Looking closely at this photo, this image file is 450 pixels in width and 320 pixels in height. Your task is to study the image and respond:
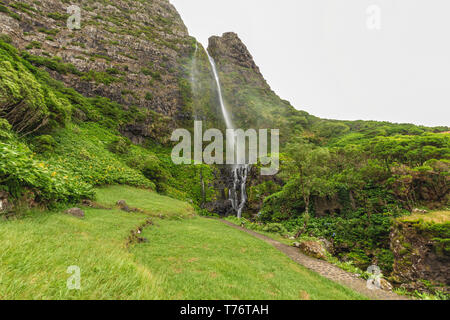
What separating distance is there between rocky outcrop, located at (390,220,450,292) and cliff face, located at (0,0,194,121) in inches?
1703

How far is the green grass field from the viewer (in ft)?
8.70

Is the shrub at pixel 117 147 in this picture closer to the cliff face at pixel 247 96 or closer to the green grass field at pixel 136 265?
the green grass field at pixel 136 265

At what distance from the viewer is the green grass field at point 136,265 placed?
8.70ft

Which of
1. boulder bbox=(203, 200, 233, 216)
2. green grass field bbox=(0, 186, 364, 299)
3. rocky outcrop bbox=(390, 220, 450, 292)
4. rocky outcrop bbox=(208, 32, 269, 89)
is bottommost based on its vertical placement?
boulder bbox=(203, 200, 233, 216)

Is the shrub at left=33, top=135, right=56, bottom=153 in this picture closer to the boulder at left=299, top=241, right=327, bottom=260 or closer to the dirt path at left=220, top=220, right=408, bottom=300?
the dirt path at left=220, top=220, right=408, bottom=300

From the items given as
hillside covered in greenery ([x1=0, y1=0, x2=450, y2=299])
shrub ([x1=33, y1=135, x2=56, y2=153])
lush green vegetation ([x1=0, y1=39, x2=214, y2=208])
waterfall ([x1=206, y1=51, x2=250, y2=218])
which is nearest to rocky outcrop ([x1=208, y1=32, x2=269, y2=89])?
hillside covered in greenery ([x1=0, y1=0, x2=450, y2=299])

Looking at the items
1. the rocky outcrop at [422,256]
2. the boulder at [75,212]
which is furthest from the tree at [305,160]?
the boulder at [75,212]
